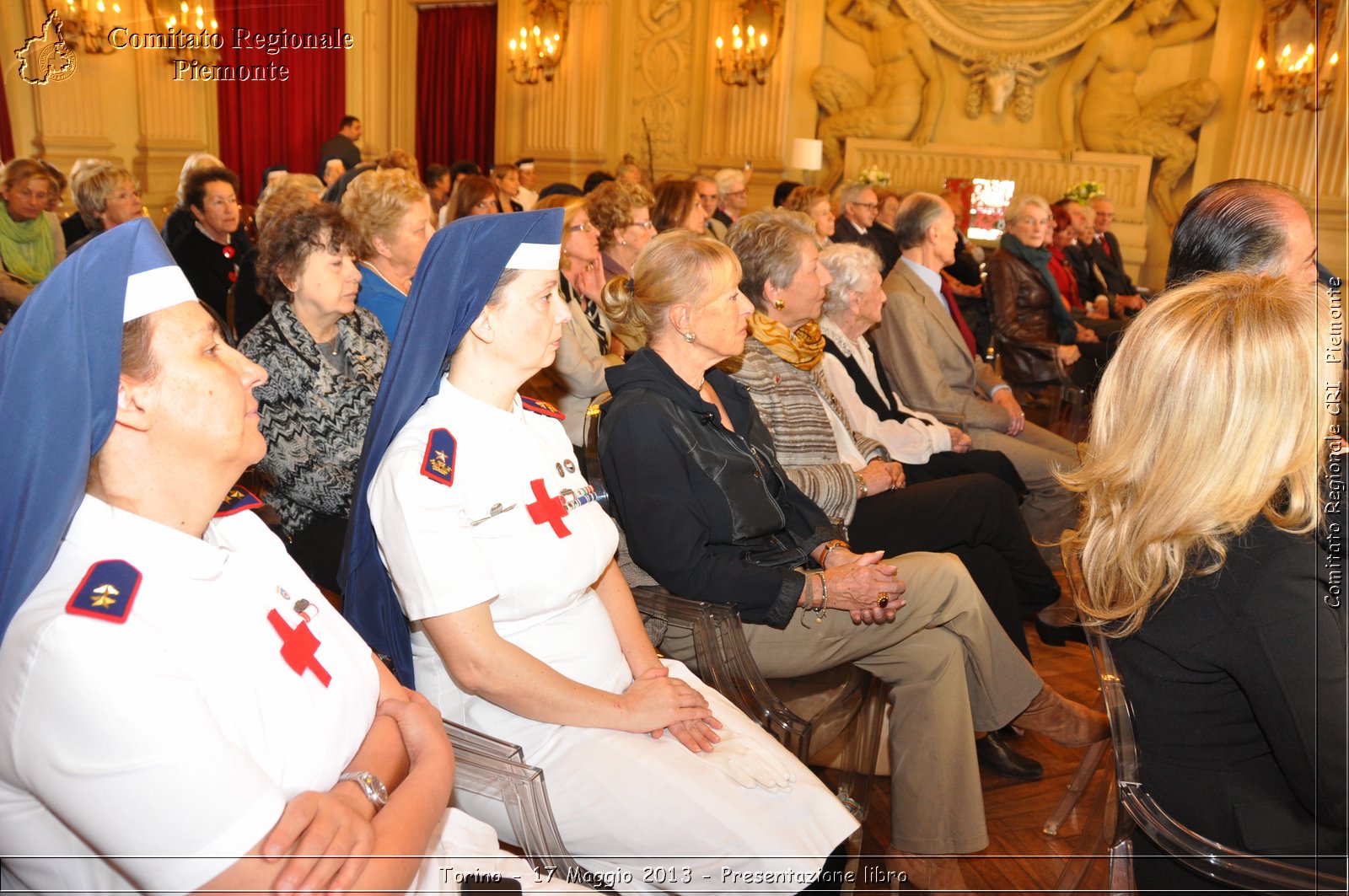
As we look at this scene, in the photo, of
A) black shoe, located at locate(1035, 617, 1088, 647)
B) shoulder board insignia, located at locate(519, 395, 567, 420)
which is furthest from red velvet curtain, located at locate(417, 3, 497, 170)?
shoulder board insignia, located at locate(519, 395, 567, 420)

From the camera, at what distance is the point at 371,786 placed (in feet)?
4.09

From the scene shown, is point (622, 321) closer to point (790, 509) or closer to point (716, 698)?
point (790, 509)

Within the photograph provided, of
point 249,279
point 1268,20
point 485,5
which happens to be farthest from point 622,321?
point 485,5

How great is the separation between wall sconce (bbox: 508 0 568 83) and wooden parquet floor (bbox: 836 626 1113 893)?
33.3 ft

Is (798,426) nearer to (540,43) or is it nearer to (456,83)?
(540,43)

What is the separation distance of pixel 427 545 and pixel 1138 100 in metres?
10.0

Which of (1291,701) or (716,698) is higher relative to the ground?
(1291,701)

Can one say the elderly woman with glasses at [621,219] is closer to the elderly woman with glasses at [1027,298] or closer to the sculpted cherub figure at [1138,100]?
the elderly woman with glasses at [1027,298]

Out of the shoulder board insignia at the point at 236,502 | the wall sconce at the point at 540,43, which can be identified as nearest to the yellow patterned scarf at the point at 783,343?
the shoulder board insignia at the point at 236,502

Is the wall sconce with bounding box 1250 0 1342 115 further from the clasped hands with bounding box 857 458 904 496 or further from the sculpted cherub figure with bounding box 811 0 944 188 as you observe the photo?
the clasped hands with bounding box 857 458 904 496

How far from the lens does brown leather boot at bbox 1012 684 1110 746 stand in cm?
238

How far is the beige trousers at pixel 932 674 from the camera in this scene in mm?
2115

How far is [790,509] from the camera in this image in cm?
259

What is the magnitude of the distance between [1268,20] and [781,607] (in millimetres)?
8934
